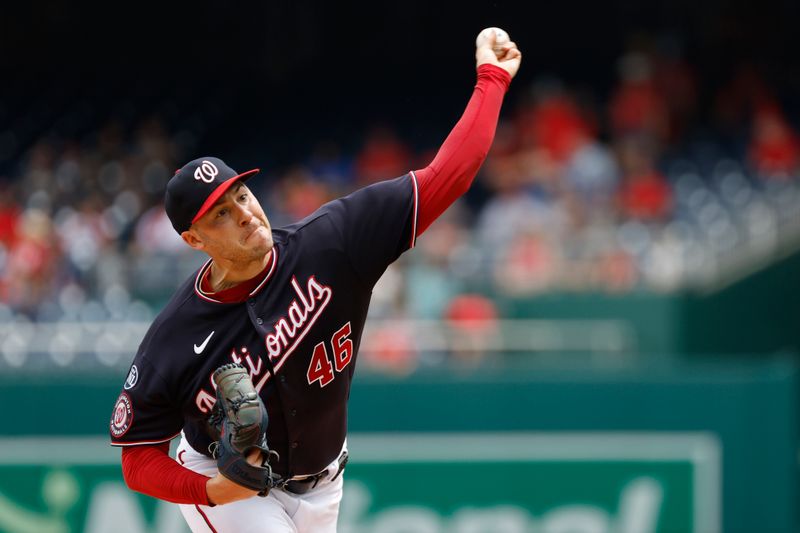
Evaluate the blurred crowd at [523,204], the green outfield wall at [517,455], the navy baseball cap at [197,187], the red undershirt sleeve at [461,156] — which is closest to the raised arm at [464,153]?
the red undershirt sleeve at [461,156]

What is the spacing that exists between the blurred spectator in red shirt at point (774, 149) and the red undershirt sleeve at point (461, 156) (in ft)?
24.4

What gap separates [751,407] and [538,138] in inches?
144

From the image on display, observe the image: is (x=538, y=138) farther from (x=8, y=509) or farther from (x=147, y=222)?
(x=8, y=509)

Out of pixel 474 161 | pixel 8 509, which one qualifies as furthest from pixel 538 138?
pixel 474 161

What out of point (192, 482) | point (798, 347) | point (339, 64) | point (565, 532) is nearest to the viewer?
point (192, 482)

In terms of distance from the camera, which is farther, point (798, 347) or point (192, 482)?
point (798, 347)

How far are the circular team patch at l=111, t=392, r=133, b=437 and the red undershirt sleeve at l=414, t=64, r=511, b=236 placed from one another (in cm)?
96

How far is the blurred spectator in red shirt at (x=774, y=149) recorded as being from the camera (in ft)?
35.7

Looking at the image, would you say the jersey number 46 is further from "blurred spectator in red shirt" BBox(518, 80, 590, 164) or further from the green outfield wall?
"blurred spectator in red shirt" BBox(518, 80, 590, 164)

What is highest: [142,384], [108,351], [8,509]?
[142,384]

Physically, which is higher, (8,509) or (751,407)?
(751,407)

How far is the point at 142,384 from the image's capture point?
12.1 feet

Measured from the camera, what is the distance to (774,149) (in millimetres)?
11000

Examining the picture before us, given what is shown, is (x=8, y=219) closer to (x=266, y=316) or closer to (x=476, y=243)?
(x=476, y=243)
